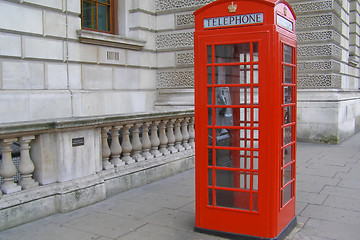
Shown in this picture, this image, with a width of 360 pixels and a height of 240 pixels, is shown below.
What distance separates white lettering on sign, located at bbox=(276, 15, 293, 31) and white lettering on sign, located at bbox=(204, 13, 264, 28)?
8.1 inches

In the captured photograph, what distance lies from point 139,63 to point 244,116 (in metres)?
6.58

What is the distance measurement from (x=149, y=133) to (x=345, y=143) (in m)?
6.56

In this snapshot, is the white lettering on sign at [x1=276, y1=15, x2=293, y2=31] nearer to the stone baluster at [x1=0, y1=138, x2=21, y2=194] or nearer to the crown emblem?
the crown emblem

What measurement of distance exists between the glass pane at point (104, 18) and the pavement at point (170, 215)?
4.77m

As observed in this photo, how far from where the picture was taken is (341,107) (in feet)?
34.9

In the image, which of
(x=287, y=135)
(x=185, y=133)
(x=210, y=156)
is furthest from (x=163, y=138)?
(x=287, y=135)

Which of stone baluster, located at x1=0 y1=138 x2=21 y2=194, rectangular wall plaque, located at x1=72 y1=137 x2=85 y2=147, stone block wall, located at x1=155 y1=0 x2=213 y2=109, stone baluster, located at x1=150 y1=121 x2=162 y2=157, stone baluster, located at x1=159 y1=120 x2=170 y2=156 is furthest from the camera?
stone block wall, located at x1=155 y1=0 x2=213 y2=109

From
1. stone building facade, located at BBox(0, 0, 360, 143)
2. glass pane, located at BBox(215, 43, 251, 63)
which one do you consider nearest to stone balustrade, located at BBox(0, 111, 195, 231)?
glass pane, located at BBox(215, 43, 251, 63)

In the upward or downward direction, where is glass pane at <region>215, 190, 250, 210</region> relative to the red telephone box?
downward

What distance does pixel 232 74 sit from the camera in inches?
150

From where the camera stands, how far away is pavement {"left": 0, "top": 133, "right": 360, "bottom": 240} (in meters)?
4.04

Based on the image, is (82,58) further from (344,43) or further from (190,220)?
(344,43)

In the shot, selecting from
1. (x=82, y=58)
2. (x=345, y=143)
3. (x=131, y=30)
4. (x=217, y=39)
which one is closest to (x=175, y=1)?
(x=131, y=30)

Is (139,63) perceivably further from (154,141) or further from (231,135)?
(231,135)
